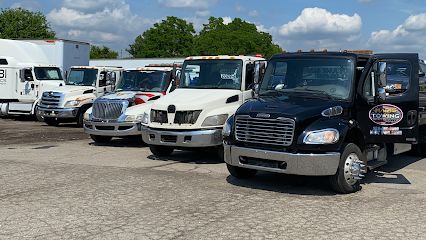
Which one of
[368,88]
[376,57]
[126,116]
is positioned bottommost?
[126,116]

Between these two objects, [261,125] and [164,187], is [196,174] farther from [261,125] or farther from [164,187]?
[261,125]

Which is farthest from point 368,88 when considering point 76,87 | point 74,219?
point 76,87

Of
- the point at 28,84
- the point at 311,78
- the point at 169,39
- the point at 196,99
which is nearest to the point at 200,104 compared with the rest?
the point at 196,99

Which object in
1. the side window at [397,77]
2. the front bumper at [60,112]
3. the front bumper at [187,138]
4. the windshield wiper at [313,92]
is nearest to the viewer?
the windshield wiper at [313,92]

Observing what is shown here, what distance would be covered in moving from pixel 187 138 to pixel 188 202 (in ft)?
10.1

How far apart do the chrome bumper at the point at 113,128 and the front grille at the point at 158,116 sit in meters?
1.99

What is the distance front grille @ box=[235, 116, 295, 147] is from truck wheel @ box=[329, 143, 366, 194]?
848 millimetres

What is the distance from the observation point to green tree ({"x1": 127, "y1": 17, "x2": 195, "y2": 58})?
289 feet

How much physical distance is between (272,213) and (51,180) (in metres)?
3.91

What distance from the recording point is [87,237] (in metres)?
5.46

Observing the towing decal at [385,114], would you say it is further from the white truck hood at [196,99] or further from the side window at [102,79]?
the side window at [102,79]

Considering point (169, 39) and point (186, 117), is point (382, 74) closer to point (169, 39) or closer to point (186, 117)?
point (186, 117)

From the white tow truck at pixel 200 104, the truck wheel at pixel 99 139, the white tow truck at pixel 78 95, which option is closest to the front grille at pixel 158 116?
the white tow truck at pixel 200 104

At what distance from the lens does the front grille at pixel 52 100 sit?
57.0 feet
